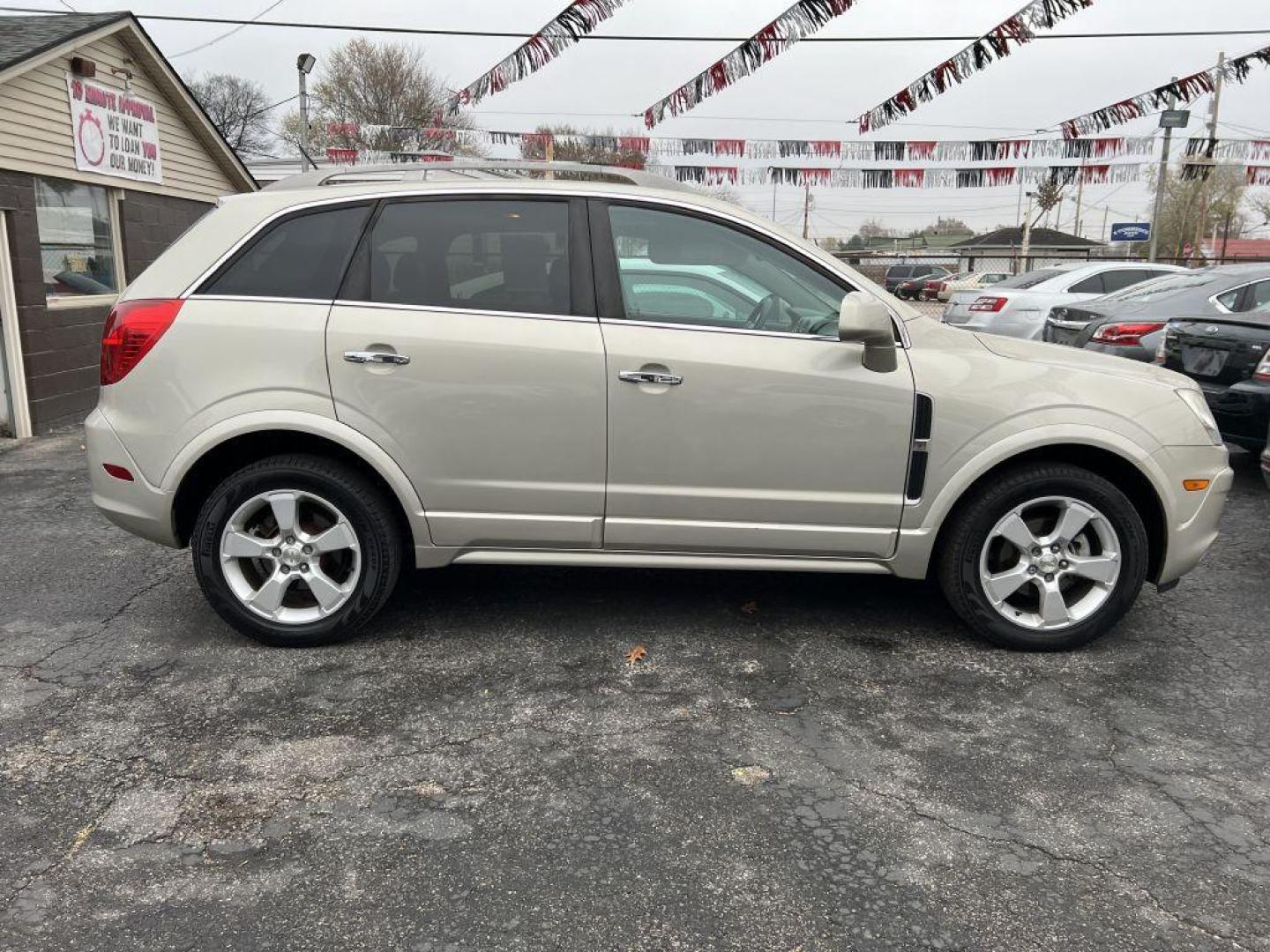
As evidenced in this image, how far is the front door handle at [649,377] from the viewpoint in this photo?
3709 millimetres

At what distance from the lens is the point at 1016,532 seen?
3875 mm

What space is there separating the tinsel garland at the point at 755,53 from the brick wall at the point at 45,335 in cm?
654

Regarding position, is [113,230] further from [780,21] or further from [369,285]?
[369,285]

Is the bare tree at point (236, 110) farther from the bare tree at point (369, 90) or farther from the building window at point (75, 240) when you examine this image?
the building window at point (75, 240)

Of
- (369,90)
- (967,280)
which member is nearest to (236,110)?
(369,90)

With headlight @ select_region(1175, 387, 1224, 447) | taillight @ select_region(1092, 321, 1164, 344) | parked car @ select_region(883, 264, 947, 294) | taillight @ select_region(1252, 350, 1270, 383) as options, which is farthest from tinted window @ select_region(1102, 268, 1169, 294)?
parked car @ select_region(883, 264, 947, 294)

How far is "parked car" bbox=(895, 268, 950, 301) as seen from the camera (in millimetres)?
38844

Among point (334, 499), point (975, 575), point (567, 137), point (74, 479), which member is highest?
point (567, 137)

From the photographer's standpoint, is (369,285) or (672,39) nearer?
(369,285)

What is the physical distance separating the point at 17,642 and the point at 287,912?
244 cm

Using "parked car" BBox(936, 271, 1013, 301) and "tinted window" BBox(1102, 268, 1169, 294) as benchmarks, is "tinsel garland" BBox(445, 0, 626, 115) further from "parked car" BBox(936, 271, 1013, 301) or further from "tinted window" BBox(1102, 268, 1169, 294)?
"parked car" BBox(936, 271, 1013, 301)

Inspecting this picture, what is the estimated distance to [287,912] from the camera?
236 cm

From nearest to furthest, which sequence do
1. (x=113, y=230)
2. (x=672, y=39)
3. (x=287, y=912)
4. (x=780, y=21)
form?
(x=287, y=912) → (x=780, y=21) → (x=113, y=230) → (x=672, y=39)

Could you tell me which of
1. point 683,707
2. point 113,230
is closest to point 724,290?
point 683,707
